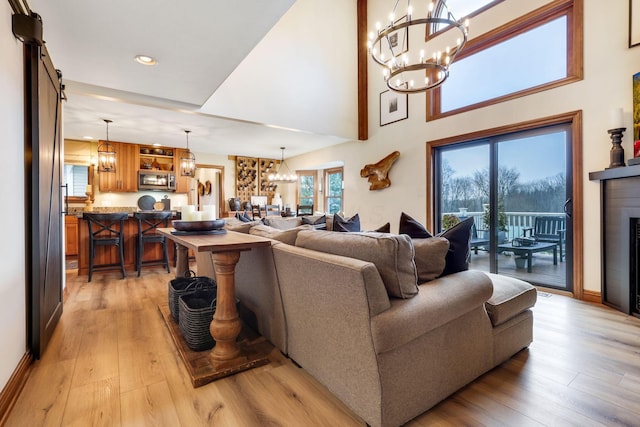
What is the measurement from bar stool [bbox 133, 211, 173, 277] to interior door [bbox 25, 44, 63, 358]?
1960mm

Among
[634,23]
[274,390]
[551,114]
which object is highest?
[634,23]

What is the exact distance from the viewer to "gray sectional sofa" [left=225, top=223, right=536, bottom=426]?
1258 mm

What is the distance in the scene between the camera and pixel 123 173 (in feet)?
21.8

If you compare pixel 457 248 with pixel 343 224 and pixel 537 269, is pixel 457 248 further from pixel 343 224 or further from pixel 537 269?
pixel 537 269

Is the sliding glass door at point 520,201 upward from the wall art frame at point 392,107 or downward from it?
downward

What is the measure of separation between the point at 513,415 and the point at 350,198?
515 cm

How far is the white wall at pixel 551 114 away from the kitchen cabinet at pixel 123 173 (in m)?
5.19

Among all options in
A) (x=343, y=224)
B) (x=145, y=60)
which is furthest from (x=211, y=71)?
(x=343, y=224)

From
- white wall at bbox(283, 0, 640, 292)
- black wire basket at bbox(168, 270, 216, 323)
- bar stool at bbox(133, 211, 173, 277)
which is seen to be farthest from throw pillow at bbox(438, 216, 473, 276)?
bar stool at bbox(133, 211, 173, 277)

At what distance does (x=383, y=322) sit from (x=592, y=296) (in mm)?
3287

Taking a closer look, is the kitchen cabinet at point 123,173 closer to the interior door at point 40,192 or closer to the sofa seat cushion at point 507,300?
the interior door at point 40,192

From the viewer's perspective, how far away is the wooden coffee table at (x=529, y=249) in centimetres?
361

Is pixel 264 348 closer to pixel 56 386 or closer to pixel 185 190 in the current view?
pixel 56 386

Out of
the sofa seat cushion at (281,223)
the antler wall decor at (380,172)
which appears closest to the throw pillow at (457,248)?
the sofa seat cushion at (281,223)
